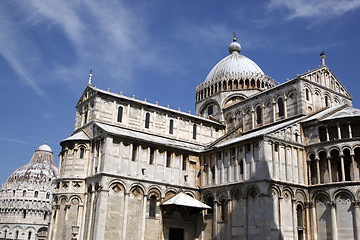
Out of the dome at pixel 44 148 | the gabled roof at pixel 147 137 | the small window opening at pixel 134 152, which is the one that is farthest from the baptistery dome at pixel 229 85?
the dome at pixel 44 148

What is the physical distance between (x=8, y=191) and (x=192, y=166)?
67.8 m

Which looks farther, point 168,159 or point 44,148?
point 44,148

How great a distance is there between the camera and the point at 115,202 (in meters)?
31.2

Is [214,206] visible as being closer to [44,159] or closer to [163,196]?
[163,196]

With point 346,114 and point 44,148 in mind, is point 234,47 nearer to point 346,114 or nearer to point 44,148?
point 346,114

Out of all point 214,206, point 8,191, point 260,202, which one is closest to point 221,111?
point 214,206

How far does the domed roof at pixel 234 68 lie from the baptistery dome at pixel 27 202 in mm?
56947

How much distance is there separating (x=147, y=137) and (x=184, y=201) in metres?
7.29

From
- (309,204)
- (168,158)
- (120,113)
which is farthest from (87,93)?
(309,204)

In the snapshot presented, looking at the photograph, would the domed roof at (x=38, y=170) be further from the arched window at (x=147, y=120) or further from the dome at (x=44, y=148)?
the arched window at (x=147, y=120)

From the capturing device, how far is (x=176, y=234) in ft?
112

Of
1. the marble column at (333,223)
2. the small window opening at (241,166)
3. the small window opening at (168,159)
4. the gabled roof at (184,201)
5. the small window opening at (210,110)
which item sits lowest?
the marble column at (333,223)

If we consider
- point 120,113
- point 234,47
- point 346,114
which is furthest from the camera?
point 234,47

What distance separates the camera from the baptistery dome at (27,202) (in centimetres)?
8375
